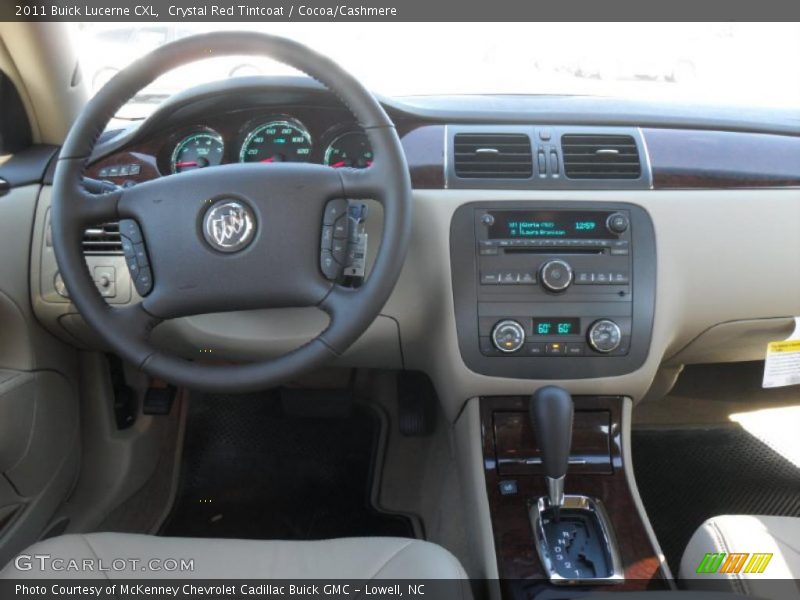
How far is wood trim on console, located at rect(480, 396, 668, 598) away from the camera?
1.28 meters

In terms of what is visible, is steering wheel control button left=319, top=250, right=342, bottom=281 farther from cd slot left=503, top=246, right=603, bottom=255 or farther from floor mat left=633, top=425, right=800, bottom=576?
floor mat left=633, top=425, right=800, bottom=576

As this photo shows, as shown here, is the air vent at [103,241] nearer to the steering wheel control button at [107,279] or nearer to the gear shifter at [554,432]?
the steering wheel control button at [107,279]

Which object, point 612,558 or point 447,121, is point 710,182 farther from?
point 612,558

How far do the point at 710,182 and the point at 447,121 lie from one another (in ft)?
1.86

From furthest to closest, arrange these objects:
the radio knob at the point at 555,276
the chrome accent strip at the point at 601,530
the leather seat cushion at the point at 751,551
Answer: the radio knob at the point at 555,276, the chrome accent strip at the point at 601,530, the leather seat cushion at the point at 751,551

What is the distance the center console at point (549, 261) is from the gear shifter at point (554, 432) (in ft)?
0.44

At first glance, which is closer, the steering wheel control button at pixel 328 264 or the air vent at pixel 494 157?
the steering wheel control button at pixel 328 264

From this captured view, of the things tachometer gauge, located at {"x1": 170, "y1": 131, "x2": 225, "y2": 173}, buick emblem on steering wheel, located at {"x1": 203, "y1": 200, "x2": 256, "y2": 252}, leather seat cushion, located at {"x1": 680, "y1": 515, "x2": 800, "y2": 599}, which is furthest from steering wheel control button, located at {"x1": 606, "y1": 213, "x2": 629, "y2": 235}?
tachometer gauge, located at {"x1": 170, "y1": 131, "x2": 225, "y2": 173}

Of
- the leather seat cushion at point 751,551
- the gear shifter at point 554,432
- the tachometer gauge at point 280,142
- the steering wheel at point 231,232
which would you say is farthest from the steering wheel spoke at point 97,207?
the leather seat cushion at point 751,551

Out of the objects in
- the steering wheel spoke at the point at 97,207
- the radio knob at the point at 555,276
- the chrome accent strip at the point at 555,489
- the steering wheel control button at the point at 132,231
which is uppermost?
the steering wheel spoke at the point at 97,207

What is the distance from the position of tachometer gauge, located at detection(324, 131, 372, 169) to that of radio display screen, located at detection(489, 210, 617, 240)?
0.99 ft
